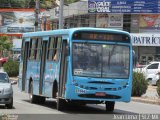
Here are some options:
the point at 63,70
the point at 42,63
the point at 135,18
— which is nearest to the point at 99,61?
the point at 63,70

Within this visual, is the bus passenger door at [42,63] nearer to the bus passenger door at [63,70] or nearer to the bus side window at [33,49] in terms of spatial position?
the bus side window at [33,49]

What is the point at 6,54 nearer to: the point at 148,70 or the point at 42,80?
the point at 148,70

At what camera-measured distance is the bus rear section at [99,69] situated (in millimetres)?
20469

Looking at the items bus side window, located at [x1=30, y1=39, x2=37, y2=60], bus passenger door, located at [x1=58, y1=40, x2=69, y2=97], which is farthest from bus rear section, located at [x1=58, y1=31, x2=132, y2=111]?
bus side window, located at [x1=30, y1=39, x2=37, y2=60]

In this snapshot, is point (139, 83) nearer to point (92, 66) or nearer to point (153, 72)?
point (92, 66)

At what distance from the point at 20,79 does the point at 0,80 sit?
5771 mm

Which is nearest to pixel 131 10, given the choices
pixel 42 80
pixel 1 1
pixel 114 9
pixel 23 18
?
pixel 114 9

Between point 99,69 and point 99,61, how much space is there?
29 centimetres

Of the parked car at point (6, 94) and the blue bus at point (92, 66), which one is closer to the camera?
the blue bus at point (92, 66)

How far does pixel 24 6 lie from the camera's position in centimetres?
12450

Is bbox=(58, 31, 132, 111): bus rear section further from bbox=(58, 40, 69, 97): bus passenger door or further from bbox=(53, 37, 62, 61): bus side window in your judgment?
bbox=(53, 37, 62, 61): bus side window

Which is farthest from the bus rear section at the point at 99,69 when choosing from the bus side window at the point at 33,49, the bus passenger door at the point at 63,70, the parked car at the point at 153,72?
the parked car at the point at 153,72

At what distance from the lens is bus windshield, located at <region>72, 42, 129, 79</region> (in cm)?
2064

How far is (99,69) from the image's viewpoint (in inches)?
817
